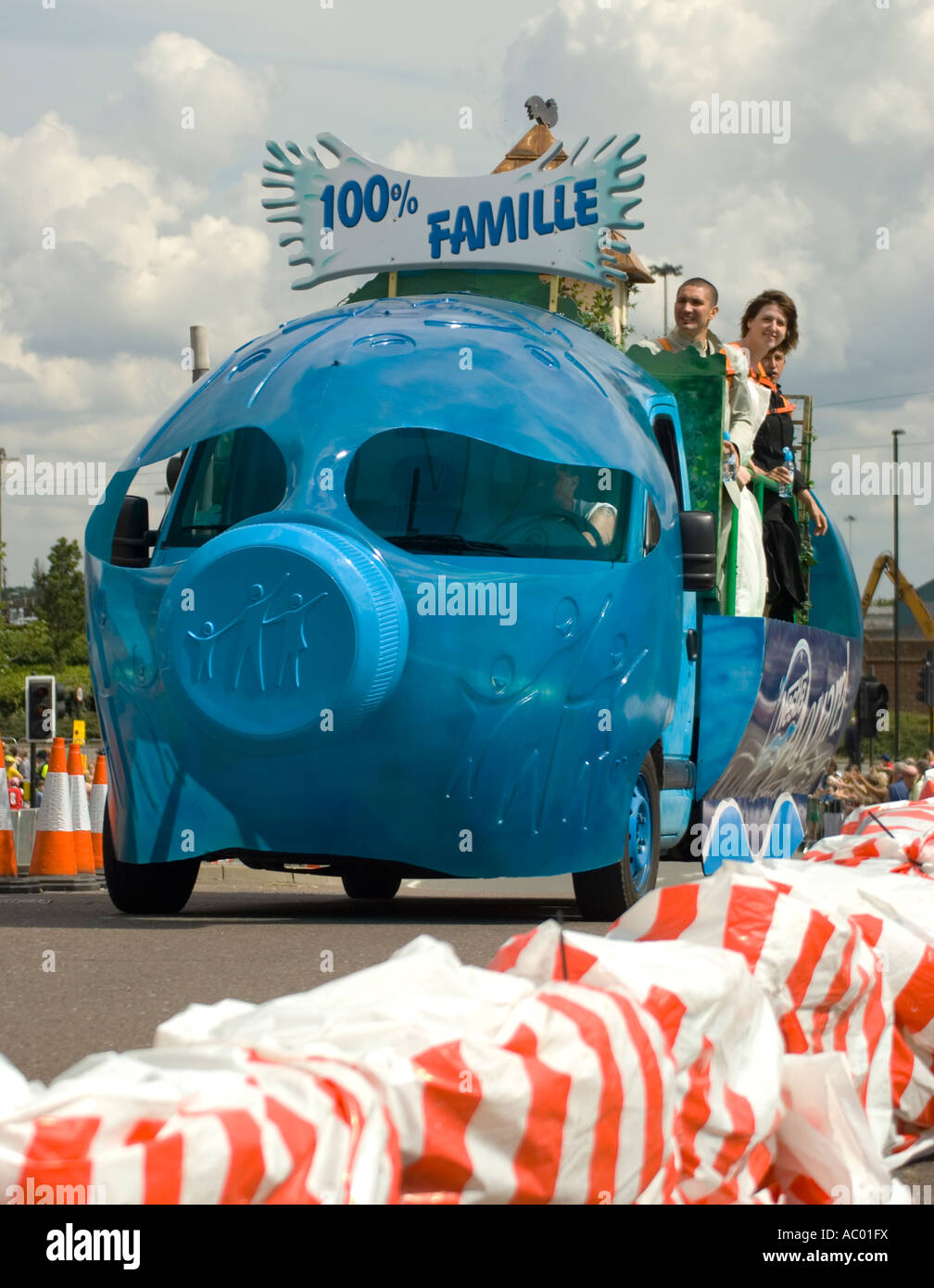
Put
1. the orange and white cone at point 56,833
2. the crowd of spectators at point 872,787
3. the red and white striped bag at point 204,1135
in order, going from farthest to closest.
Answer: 1. the crowd of spectators at point 872,787
2. the orange and white cone at point 56,833
3. the red and white striped bag at point 204,1135

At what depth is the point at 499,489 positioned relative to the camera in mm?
8539

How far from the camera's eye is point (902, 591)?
5681cm

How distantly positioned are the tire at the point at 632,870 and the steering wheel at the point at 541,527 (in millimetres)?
1232

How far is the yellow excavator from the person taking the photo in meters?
47.8

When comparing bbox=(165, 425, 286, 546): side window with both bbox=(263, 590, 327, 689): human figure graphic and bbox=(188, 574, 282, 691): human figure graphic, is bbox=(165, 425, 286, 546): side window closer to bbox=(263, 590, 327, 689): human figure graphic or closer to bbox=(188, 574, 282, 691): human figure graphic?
bbox=(188, 574, 282, 691): human figure graphic

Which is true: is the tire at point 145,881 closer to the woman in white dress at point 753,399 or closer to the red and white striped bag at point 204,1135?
the woman in white dress at point 753,399

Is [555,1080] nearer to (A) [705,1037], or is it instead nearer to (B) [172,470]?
(A) [705,1037]

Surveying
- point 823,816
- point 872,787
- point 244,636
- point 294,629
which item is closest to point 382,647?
point 294,629

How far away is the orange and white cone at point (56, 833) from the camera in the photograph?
586 inches

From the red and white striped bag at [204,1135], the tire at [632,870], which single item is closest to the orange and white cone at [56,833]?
the tire at [632,870]

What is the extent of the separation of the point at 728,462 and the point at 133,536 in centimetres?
380

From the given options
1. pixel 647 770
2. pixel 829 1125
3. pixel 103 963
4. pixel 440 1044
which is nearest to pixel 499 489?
pixel 647 770

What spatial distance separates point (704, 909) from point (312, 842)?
175 inches

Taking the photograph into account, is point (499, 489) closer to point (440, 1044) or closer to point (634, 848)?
point (634, 848)
